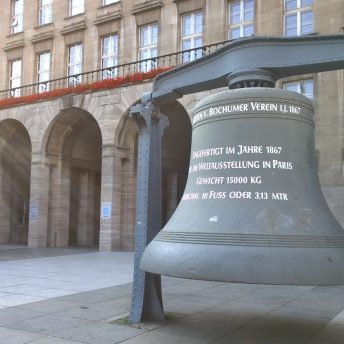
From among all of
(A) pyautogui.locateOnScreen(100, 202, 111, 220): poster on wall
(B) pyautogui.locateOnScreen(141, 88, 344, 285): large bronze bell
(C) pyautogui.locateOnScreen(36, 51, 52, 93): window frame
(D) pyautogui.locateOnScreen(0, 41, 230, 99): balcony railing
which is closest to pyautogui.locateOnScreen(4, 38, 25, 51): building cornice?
(C) pyautogui.locateOnScreen(36, 51, 52, 93): window frame

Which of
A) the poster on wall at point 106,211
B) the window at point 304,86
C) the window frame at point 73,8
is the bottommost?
the poster on wall at point 106,211

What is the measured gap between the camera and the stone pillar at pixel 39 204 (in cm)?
2478

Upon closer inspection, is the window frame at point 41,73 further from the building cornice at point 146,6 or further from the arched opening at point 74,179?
the building cornice at point 146,6

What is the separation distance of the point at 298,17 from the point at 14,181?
18.9 metres

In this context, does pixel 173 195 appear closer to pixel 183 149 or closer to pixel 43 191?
pixel 183 149

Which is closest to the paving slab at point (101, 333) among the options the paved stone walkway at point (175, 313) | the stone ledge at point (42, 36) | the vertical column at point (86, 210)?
the paved stone walkway at point (175, 313)

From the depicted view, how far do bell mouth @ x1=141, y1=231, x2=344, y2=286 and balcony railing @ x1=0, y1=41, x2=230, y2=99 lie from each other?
→ 54.2 feet

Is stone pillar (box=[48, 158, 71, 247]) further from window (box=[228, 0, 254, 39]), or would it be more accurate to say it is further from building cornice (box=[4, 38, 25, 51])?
window (box=[228, 0, 254, 39])

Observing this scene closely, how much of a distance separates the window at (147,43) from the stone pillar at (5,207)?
37.3 ft

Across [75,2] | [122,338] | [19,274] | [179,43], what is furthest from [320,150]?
[75,2]

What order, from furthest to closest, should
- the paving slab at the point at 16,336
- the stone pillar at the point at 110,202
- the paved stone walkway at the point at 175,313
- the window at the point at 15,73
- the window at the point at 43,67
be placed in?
1. the window at the point at 15,73
2. the window at the point at 43,67
3. the stone pillar at the point at 110,202
4. the paved stone walkway at the point at 175,313
5. the paving slab at the point at 16,336

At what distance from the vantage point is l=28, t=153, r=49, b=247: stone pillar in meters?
24.8

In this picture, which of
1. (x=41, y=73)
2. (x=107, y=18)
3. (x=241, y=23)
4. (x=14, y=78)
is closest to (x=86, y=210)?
(x=41, y=73)

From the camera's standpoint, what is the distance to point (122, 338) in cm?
564
